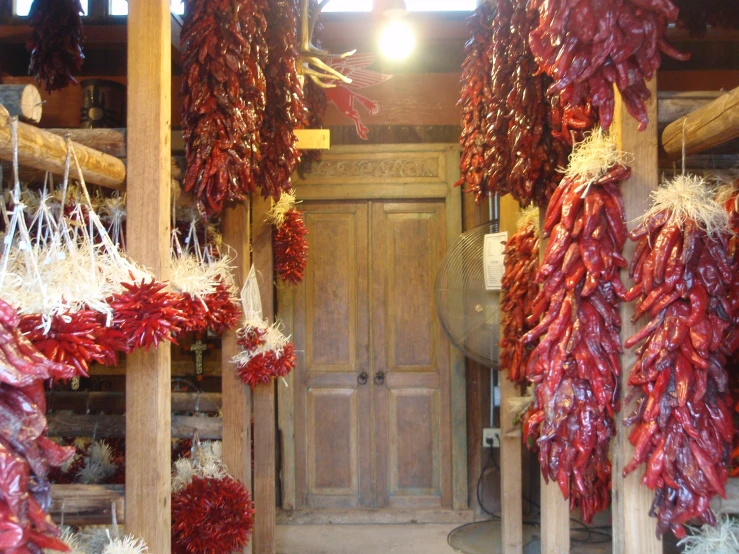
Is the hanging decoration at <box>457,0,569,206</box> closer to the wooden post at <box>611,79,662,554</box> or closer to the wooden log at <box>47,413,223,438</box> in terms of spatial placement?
the wooden post at <box>611,79,662,554</box>

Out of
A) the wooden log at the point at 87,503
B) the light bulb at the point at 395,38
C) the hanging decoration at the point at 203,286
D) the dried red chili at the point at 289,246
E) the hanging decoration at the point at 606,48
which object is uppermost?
the light bulb at the point at 395,38

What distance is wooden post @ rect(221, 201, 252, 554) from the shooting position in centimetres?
331

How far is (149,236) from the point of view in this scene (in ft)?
7.39

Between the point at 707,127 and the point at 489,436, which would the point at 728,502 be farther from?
the point at 489,436

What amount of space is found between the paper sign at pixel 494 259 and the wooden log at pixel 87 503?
2470 mm

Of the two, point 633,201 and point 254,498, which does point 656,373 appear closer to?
point 633,201

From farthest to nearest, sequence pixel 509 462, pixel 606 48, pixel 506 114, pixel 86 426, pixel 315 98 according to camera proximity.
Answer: pixel 315 98 → pixel 509 462 → pixel 86 426 → pixel 506 114 → pixel 606 48

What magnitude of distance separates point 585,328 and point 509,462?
2.18 m

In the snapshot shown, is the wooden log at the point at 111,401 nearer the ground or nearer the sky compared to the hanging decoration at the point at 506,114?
nearer the ground

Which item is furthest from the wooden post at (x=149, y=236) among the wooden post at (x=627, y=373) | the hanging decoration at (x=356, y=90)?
the hanging decoration at (x=356, y=90)

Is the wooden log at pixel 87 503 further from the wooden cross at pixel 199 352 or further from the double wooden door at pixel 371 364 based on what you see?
the double wooden door at pixel 371 364

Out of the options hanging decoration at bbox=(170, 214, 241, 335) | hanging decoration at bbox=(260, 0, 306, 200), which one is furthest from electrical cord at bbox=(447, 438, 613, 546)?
hanging decoration at bbox=(260, 0, 306, 200)

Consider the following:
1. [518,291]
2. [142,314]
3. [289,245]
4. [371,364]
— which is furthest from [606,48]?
[371,364]

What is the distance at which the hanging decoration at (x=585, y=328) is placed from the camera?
2.00 m
